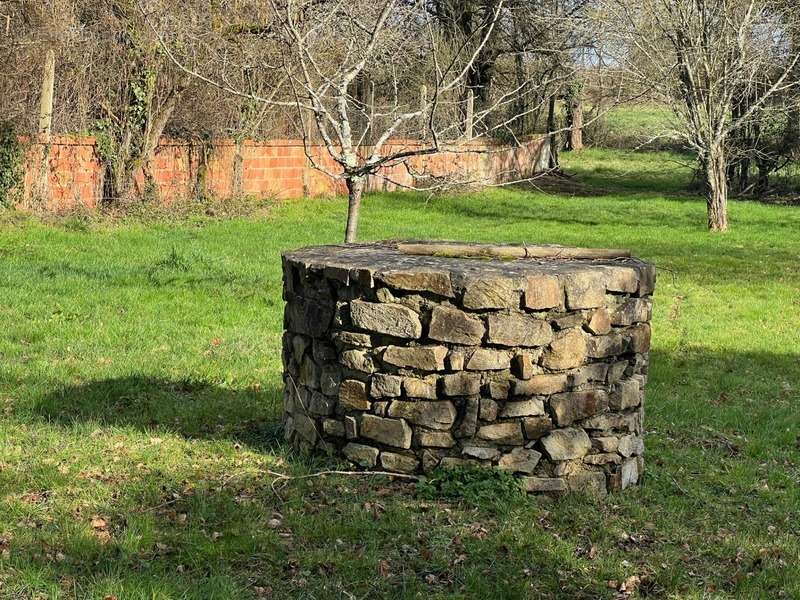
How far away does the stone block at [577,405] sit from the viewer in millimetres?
5293

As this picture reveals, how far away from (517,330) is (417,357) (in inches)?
21.2

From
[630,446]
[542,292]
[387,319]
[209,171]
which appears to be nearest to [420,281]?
[387,319]

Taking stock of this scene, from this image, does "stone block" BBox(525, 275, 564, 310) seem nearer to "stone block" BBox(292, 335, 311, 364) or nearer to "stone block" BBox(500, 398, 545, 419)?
"stone block" BBox(500, 398, 545, 419)

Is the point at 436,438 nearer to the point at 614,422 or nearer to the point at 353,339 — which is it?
the point at 353,339

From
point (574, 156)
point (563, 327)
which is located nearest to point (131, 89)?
point (563, 327)

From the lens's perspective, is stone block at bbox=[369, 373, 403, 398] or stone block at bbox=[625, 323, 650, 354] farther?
stone block at bbox=[625, 323, 650, 354]

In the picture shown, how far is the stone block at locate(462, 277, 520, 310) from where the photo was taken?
200 inches

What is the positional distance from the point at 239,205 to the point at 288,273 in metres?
14.3

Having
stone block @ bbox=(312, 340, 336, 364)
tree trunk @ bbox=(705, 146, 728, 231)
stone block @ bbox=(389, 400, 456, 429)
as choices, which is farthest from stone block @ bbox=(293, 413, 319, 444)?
tree trunk @ bbox=(705, 146, 728, 231)

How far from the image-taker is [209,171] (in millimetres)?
20094

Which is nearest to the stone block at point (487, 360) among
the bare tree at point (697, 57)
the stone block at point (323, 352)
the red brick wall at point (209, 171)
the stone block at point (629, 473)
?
the stone block at point (323, 352)

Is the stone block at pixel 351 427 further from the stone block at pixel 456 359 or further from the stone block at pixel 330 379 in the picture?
the stone block at pixel 456 359

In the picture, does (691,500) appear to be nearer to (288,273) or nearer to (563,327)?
(563,327)

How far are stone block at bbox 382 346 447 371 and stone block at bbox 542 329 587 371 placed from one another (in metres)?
0.56
